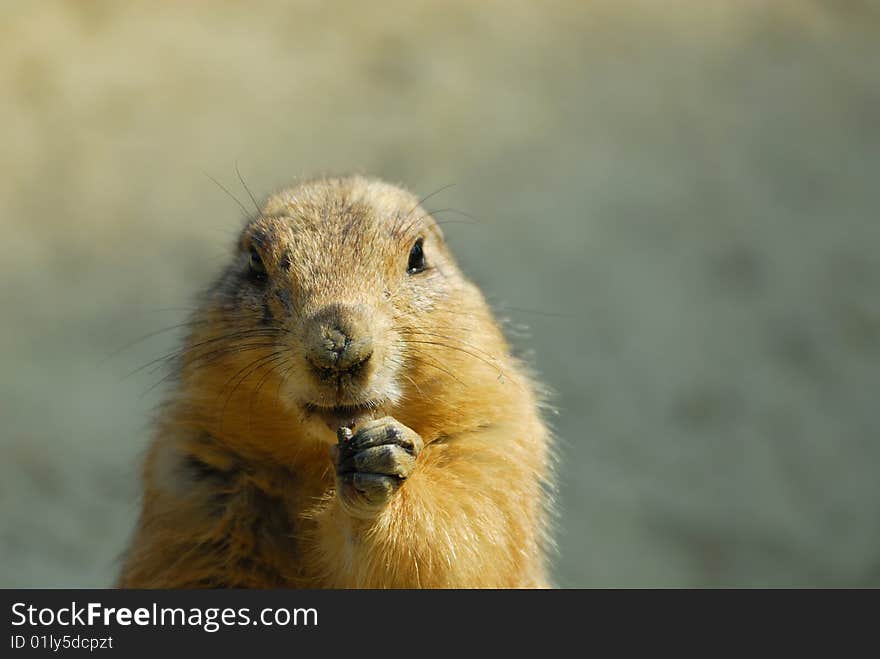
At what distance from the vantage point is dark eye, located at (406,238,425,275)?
134 inches

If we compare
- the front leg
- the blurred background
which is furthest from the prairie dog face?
the blurred background

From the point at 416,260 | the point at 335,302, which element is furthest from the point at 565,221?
the point at 335,302

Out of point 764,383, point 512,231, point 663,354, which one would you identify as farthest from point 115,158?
point 764,383

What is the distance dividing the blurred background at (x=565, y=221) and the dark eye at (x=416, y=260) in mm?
3072

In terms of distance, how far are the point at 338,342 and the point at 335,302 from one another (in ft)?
0.66

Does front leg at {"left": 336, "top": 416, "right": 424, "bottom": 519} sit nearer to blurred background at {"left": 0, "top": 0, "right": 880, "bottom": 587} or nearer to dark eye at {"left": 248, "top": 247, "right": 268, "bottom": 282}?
dark eye at {"left": 248, "top": 247, "right": 268, "bottom": 282}

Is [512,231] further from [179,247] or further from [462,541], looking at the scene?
[462,541]

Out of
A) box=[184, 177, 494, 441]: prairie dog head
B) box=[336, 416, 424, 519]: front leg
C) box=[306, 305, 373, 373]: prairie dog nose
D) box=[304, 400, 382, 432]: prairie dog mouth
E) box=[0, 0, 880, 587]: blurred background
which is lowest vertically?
box=[336, 416, 424, 519]: front leg

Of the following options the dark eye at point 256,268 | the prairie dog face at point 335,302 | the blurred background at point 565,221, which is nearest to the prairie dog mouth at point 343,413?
the prairie dog face at point 335,302

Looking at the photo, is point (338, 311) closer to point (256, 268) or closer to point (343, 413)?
point (343, 413)

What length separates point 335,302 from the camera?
2.95 m

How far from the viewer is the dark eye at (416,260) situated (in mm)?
3413

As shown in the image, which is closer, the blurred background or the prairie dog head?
the prairie dog head

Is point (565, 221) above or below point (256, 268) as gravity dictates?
above
